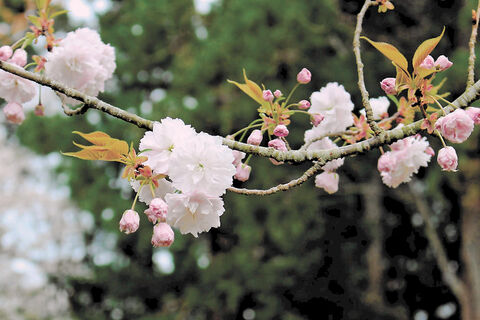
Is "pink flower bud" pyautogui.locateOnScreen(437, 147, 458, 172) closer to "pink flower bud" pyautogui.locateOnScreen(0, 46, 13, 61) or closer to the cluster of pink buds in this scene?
the cluster of pink buds

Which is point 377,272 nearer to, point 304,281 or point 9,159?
point 304,281

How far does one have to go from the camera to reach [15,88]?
1.06 m

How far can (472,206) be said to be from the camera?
4.58 m

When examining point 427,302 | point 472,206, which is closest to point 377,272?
point 427,302

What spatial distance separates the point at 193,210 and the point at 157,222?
7 cm

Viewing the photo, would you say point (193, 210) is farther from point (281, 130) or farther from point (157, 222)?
point (281, 130)

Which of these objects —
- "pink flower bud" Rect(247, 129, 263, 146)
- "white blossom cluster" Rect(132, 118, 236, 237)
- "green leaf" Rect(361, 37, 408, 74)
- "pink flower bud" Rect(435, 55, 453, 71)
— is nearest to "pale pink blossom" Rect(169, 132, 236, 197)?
"white blossom cluster" Rect(132, 118, 236, 237)

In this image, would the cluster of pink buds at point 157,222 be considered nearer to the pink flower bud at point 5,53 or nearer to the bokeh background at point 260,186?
the pink flower bud at point 5,53

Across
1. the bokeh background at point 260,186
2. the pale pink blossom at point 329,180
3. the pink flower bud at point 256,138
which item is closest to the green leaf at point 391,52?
the pink flower bud at point 256,138

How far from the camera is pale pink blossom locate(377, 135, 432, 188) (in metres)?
1.01

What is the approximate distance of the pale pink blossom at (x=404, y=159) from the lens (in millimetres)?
1010

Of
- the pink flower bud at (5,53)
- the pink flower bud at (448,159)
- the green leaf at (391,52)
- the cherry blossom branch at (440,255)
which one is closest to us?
the green leaf at (391,52)

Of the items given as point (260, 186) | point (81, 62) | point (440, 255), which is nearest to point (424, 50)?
point (81, 62)

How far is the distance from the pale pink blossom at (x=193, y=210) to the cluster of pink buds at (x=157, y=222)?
0.05ft
